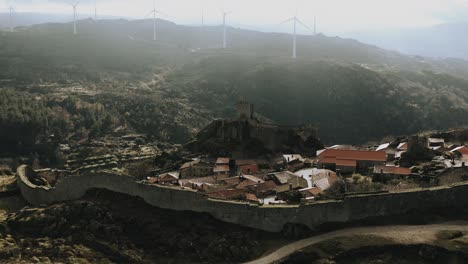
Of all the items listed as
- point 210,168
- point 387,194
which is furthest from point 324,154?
point 387,194

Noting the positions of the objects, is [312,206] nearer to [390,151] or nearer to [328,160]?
[328,160]

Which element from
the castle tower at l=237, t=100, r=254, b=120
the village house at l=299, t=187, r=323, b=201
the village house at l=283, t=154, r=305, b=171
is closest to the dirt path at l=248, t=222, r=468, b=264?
the village house at l=299, t=187, r=323, b=201

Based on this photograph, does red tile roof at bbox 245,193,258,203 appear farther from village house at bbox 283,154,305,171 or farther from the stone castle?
the stone castle

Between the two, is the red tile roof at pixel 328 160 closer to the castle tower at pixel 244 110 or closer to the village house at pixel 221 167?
the village house at pixel 221 167

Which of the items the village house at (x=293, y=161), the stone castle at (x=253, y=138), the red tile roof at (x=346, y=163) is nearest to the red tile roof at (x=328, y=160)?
the red tile roof at (x=346, y=163)

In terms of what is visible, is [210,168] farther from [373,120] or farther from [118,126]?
[373,120]

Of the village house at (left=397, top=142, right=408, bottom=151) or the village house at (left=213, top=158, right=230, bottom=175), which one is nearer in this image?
the village house at (left=213, top=158, right=230, bottom=175)
